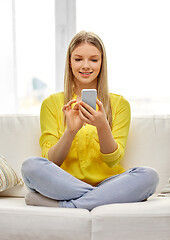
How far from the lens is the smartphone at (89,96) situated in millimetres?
1667

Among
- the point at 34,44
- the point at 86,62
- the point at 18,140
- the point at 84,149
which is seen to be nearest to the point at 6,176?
the point at 18,140

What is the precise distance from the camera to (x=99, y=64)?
1919 mm

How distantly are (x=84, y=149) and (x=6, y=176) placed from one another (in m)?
0.39

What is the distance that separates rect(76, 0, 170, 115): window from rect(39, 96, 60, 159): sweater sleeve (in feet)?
2.88

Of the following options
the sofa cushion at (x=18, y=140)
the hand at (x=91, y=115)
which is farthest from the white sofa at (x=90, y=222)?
the sofa cushion at (x=18, y=140)

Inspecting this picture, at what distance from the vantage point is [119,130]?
1.89m

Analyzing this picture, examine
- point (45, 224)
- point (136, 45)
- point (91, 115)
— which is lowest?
point (45, 224)

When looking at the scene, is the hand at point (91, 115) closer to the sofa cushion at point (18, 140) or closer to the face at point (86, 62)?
the face at point (86, 62)

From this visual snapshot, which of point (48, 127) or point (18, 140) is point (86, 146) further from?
point (18, 140)

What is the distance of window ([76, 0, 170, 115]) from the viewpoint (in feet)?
8.82

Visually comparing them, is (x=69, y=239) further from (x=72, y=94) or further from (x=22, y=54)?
(x=22, y=54)

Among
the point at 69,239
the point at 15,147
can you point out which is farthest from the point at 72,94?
A: the point at 69,239

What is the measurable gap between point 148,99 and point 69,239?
156 centimetres

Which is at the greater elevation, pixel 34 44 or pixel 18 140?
pixel 34 44
